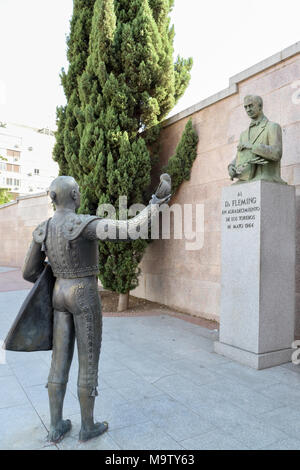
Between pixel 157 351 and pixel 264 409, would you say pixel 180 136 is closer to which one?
pixel 157 351

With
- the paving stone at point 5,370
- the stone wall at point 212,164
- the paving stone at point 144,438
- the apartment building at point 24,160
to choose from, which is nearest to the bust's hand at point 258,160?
the stone wall at point 212,164

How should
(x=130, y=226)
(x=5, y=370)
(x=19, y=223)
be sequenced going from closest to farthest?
1. (x=130, y=226)
2. (x=5, y=370)
3. (x=19, y=223)

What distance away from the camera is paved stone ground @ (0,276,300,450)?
2.71 m

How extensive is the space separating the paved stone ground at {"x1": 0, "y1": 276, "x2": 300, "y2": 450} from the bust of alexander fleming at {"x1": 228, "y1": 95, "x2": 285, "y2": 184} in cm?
249

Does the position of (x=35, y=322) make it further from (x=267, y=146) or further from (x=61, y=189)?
(x=267, y=146)

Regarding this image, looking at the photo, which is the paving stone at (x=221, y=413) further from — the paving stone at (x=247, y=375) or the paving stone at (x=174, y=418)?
the paving stone at (x=247, y=375)

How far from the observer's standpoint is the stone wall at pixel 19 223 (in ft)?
53.0

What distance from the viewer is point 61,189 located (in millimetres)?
2678

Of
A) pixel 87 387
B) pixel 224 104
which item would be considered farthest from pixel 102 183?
pixel 87 387

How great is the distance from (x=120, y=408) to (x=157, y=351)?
1780 millimetres

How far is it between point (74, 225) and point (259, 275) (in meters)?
2.69

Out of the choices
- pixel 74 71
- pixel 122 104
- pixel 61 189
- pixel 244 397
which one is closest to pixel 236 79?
pixel 122 104

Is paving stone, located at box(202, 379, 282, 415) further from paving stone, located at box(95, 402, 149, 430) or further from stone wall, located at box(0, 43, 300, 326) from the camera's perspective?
stone wall, located at box(0, 43, 300, 326)

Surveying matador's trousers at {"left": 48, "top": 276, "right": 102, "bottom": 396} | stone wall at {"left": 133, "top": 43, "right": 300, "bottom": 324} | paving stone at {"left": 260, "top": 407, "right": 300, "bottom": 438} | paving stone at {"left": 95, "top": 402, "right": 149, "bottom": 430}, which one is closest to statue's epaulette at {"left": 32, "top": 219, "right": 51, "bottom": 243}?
matador's trousers at {"left": 48, "top": 276, "right": 102, "bottom": 396}
